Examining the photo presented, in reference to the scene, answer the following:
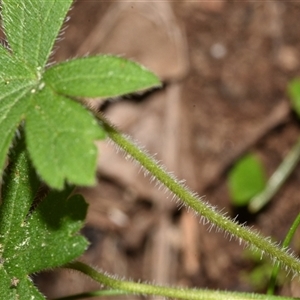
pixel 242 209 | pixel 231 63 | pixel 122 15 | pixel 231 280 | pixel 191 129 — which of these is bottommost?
pixel 231 280

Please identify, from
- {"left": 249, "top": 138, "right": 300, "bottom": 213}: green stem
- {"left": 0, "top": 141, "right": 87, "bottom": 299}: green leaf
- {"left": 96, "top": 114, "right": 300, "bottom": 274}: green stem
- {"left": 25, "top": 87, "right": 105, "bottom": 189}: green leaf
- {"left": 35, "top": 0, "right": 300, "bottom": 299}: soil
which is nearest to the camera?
{"left": 25, "top": 87, "right": 105, "bottom": 189}: green leaf

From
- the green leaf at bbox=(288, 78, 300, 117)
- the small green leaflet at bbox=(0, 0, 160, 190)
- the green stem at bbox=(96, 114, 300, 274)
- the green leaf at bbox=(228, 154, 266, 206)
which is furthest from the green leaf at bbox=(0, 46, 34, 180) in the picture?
the green leaf at bbox=(288, 78, 300, 117)

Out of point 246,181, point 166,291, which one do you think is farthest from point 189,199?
point 246,181

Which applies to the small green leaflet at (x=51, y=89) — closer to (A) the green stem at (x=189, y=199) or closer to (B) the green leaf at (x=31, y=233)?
(A) the green stem at (x=189, y=199)

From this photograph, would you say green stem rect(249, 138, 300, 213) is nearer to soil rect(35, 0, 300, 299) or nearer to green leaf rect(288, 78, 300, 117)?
soil rect(35, 0, 300, 299)

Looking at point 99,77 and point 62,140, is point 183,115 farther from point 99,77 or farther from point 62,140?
point 62,140

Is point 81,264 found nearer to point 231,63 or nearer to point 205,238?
point 205,238

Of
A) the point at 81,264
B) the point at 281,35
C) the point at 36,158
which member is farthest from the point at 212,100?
the point at 36,158
